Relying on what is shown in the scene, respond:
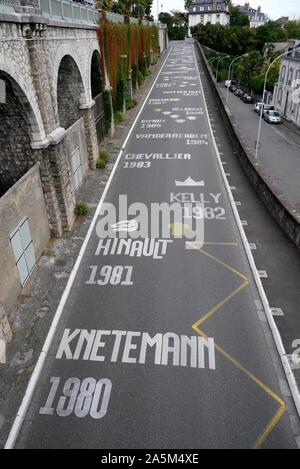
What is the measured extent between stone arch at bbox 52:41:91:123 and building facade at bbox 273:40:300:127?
1541 inches

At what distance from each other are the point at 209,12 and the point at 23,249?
18884cm

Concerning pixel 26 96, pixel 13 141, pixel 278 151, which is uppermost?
pixel 26 96

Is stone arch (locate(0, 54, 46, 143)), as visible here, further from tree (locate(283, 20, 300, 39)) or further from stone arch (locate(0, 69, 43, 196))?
tree (locate(283, 20, 300, 39))

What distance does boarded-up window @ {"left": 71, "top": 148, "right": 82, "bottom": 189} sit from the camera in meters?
23.6

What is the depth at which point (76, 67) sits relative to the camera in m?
24.1

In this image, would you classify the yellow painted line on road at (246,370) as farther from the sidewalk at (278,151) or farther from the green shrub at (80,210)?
the sidewalk at (278,151)

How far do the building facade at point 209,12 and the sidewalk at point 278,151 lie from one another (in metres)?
131

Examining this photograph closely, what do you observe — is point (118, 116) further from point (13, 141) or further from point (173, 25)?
point (173, 25)

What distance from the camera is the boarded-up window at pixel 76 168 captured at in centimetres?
2364

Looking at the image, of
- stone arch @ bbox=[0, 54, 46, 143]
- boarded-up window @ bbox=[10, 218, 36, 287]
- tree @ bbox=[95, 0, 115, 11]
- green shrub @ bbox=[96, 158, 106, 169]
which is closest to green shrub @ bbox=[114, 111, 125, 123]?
green shrub @ bbox=[96, 158, 106, 169]

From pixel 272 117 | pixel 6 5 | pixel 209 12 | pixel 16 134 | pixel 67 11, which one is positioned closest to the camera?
pixel 6 5

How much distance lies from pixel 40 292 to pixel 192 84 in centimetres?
5407

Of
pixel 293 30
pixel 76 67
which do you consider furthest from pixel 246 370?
pixel 293 30

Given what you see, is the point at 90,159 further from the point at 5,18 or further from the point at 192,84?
the point at 192,84
